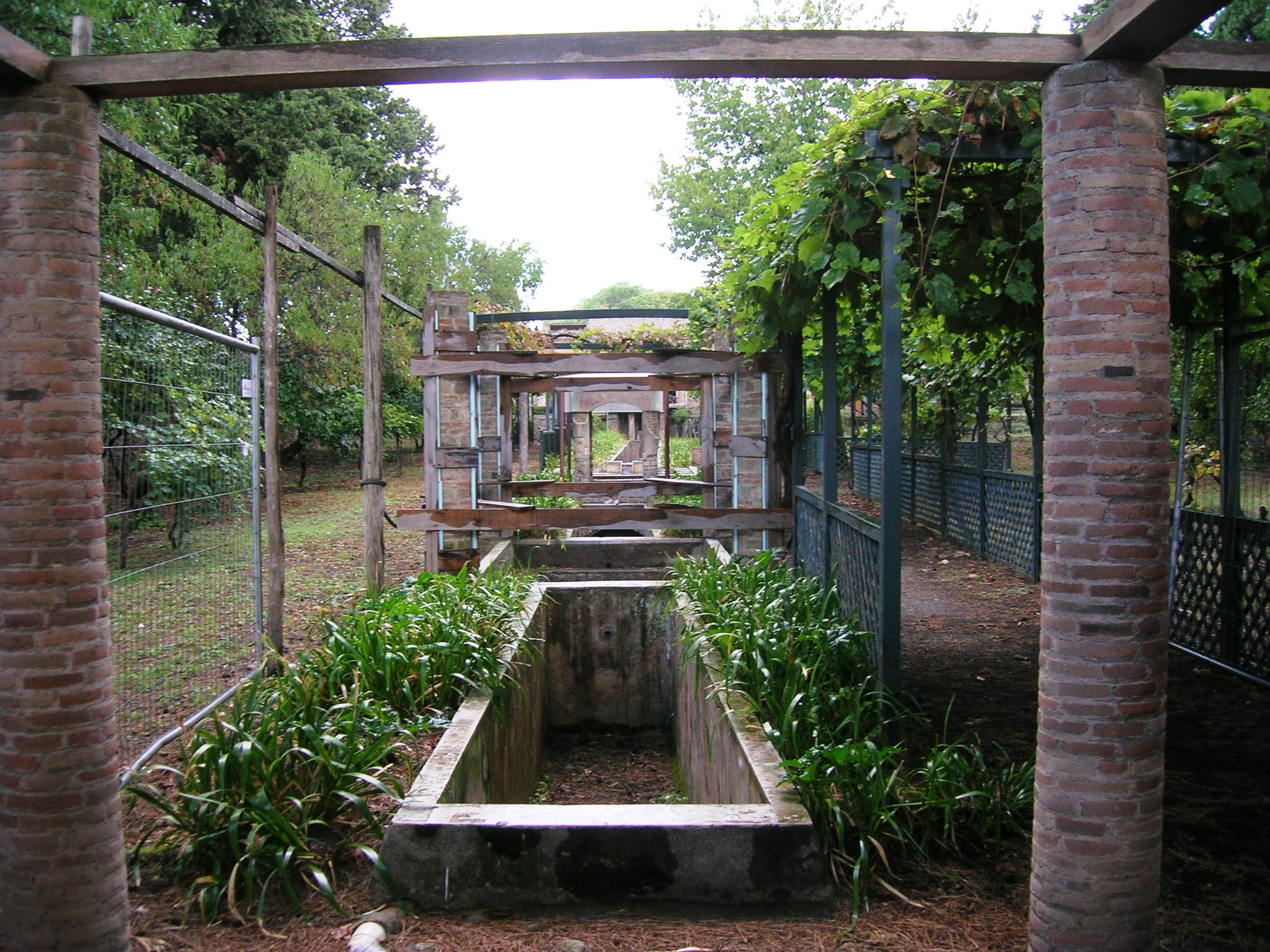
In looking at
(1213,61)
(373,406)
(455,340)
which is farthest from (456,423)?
(1213,61)

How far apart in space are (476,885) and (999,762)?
2460mm

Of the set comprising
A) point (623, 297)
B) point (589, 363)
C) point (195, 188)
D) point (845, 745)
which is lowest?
point (845, 745)

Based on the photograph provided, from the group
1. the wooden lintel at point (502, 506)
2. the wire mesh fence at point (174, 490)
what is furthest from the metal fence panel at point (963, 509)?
the wire mesh fence at point (174, 490)

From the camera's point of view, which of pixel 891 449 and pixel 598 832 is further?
pixel 891 449

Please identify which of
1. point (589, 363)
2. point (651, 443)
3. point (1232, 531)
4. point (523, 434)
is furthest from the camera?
point (651, 443)

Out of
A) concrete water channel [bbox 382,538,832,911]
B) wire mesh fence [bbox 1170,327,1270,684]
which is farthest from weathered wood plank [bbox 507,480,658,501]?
wire mesh fence [bbox 1170,327,1270,684]

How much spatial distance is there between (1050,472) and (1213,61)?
1386 mm

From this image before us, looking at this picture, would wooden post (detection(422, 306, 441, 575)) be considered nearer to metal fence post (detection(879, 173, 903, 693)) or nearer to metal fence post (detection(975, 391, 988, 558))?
metal fence post (detection(879, 173, 903, 693))

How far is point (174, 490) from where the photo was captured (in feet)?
18.5

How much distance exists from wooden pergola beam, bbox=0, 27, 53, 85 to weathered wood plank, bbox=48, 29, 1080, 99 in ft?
0.14

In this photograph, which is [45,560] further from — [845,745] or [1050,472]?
[1050,472]

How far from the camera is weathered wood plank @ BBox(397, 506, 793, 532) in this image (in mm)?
8688

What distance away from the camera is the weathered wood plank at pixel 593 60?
3.03 metres

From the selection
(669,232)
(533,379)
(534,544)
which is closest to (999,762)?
(534,544)
